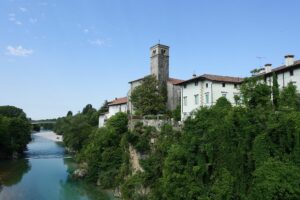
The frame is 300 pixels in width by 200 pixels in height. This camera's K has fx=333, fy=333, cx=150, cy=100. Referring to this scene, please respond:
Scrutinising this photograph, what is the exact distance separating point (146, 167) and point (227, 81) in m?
16.3

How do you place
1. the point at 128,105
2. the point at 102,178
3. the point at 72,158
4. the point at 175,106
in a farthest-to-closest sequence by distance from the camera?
1. the point at 72,158
2. the point at 128,105
3. the point at 175,106
4. the point at 102,178

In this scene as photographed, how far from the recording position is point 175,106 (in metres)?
56.7

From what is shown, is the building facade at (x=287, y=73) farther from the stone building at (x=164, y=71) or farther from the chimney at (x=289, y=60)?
the stone building at (x=164, y=71)

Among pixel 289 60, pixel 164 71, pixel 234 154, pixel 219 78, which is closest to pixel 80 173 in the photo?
pixel 164 71

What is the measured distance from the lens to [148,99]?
2156 inches

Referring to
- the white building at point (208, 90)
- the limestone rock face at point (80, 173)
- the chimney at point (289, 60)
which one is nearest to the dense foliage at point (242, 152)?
the chimney at point (289, 60)

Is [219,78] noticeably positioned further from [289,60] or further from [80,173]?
[80,173]

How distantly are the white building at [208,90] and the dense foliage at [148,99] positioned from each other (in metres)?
7.48

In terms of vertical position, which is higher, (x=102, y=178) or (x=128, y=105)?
(x=128, y=105)

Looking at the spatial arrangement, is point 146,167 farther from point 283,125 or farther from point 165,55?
point 165,55

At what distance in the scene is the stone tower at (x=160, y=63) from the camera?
58.8 meters

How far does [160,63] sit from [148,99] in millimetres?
8117

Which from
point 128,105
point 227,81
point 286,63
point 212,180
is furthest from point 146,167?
point 128,105

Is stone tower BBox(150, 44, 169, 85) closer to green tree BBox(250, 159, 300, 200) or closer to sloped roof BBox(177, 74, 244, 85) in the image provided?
sloped roof BBox(177, 74, 244, 85)
